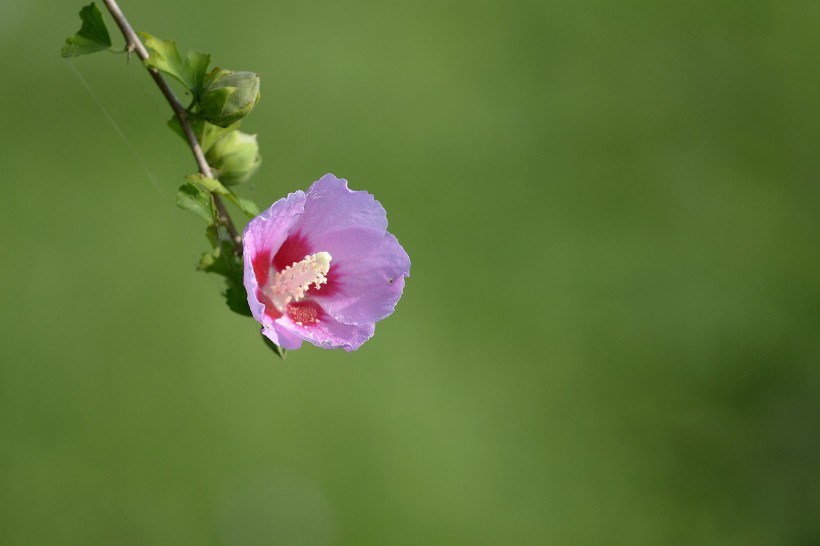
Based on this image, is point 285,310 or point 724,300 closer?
point 285,310

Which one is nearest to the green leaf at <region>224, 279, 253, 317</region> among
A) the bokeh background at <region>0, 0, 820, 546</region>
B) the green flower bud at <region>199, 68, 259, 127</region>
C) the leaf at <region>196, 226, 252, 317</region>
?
the leaf at <region>196, 226, 252, 317</region>

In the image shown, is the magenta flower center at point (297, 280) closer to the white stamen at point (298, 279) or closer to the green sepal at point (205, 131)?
the white stamen at point (298, 279)

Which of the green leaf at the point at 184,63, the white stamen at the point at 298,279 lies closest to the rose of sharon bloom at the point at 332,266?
the white stamen at the point at 298,279

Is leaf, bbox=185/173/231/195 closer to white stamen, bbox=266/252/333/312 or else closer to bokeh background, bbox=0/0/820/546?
white stamen, bbox=266/252/333/312

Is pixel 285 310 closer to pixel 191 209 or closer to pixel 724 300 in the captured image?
pixel 191 209

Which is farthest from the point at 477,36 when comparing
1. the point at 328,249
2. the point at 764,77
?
the point at 328,249

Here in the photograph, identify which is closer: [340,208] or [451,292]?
[340,208]

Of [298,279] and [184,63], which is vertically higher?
[184,63]

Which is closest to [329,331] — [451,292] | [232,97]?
[232,97]

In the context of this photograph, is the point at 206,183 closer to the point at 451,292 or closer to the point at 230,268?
the point at 230,268
